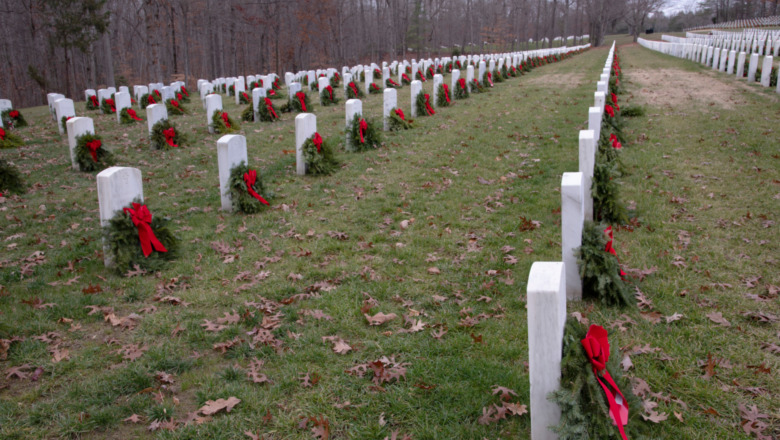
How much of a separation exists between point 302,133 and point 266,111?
20.4ft

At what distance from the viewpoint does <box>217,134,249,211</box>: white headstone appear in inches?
281

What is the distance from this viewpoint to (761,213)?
6297 millimetres

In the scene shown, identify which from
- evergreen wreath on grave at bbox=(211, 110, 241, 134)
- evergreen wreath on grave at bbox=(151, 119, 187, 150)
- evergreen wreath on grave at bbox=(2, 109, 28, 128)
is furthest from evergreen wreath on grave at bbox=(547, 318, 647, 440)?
evergreen wreath on grave at bbox=(2, 109, 28, 128)

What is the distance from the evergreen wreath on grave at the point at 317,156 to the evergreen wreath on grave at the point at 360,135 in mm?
1463

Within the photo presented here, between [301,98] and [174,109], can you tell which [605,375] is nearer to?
[301,98]

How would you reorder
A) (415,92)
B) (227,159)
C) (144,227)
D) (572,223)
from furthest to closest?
(415,92) < (227,159) < (144,227) < (572,223)

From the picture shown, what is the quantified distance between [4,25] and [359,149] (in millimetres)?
34034

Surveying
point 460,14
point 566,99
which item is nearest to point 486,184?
point 566,99

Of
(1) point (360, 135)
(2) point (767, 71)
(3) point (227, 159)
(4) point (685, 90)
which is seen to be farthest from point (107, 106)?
(2) point (767, 71)

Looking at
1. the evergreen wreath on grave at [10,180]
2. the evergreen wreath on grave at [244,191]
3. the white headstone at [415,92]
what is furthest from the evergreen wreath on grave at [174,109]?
the evergreen wreath on grave at [244,191]

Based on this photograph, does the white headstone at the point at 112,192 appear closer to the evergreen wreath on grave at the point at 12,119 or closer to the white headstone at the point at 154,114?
the white headstone at the point at 154,114

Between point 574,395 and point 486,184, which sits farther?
point 486,184

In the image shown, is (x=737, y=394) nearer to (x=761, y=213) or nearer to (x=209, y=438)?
(x=209, y=438)

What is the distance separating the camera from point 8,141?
11.9m
